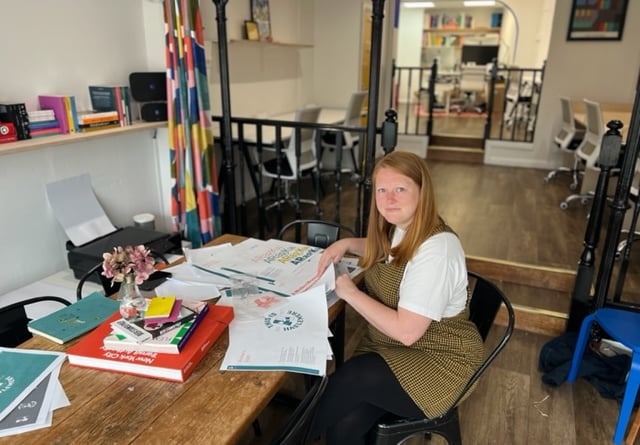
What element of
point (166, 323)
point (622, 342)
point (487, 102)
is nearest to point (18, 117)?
point (166, 323)

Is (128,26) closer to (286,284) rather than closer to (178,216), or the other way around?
(178,216)

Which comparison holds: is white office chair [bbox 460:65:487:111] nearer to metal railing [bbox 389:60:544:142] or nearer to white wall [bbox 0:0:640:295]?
metal railing [bbox 389:60:544:142]

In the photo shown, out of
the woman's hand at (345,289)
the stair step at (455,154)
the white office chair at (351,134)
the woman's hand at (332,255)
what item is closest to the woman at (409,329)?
the woman's hand at (345,289)

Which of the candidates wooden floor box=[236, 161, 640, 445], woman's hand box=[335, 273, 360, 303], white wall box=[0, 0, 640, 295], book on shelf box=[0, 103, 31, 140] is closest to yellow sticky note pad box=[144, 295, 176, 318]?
woman's hand box=[335, 273, 360, 303]

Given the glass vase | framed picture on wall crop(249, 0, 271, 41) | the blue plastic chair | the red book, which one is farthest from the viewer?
framed picture on wall crop(249, 0, 271, 41)

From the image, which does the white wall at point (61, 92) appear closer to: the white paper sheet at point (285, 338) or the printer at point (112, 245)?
the printer at point (112, 245)

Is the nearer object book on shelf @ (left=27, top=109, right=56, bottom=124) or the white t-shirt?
the white t-shirt

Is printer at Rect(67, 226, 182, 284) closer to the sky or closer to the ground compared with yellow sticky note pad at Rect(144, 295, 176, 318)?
closer to the ground

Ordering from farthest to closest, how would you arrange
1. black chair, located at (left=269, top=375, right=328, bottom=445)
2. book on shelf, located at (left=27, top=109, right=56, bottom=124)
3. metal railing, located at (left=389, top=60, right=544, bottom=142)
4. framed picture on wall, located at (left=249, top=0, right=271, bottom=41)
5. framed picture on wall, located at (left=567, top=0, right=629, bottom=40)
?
metal railing, located at (left=389, top=60, right=544, bottom=142) < framed picture on wall, located at (left=567, top=0, right=629, bottom=40) < framed picture on wall, located at (left=249, top=0, right=271, bottom=41) < book on shelf, located at (left=27, top=109, right=56, bottom=124) < black chair, located at (left=269, top=375, right=328, bottom=445)

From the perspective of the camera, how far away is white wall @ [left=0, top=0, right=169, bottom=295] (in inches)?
88.0

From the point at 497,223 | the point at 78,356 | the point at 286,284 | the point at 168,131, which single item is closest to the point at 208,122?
the point at 168,131

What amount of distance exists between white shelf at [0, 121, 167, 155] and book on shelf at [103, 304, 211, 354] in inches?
48.3

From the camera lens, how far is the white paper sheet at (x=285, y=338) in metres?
1.16

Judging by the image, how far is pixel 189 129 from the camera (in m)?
2.81
